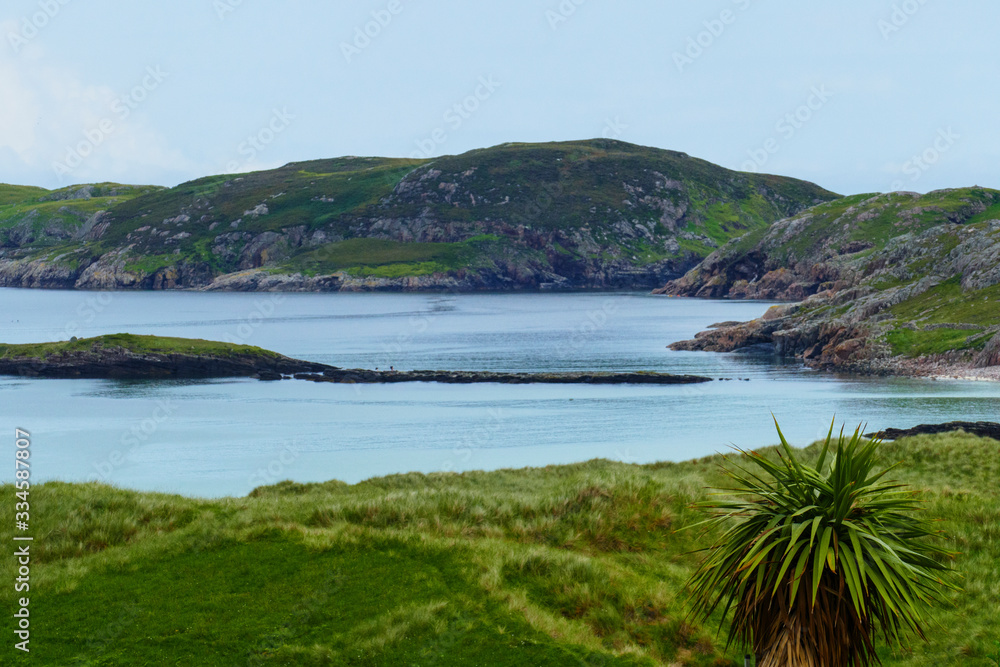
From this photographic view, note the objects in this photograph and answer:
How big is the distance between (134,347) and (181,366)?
7507 millimetres

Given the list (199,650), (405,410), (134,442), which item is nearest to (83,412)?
(134,442)

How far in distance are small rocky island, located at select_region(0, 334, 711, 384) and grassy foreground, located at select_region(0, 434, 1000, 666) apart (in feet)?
268

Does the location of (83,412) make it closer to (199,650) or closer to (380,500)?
(380,500)

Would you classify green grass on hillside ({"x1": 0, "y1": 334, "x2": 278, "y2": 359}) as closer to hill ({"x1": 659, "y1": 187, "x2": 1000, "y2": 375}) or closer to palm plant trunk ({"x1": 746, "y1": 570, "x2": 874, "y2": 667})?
hill ({"x1": 659, "y1": 187, "x2": 1000, "y2": 375})

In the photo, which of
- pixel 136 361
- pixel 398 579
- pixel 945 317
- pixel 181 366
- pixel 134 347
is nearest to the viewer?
pixel 398 579

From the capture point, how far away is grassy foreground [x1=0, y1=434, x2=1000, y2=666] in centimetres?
1427

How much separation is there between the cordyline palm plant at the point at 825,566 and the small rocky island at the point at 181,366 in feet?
299

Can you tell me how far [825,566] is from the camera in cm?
1201
